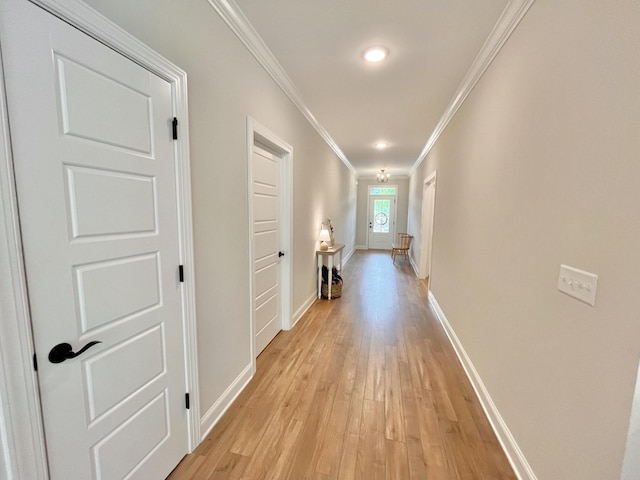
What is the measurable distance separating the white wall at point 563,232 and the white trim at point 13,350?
190cm

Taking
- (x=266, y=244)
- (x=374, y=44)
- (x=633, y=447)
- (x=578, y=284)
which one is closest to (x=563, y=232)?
(x=578, y=284)

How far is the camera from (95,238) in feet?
3.24

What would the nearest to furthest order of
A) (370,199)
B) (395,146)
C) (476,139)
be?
1. (476,139)
2. (395,146)
3. (370,199)

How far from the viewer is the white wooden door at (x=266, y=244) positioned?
2383mm

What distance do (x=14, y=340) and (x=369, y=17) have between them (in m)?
2.43

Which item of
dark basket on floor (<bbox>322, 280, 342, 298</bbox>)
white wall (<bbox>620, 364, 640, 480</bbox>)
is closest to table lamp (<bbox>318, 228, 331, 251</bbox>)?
dark basket on floor (<bbox>322, 280, 342, 298</bbox>)

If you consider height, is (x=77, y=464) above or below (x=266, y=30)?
below

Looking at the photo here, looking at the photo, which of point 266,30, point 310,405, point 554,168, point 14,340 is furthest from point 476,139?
point 14,340

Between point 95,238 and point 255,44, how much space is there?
1.82 metres

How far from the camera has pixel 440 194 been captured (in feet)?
12.1

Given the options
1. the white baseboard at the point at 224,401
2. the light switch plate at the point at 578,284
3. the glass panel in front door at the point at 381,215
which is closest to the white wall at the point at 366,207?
the glass panel in front door at the point at 381,215

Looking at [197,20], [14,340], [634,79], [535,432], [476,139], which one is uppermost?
[197,20]

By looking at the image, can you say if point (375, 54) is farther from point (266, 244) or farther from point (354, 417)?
point (354, 417)

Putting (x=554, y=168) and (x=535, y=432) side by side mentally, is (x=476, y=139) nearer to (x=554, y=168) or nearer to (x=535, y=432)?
(x=554, y=168)
